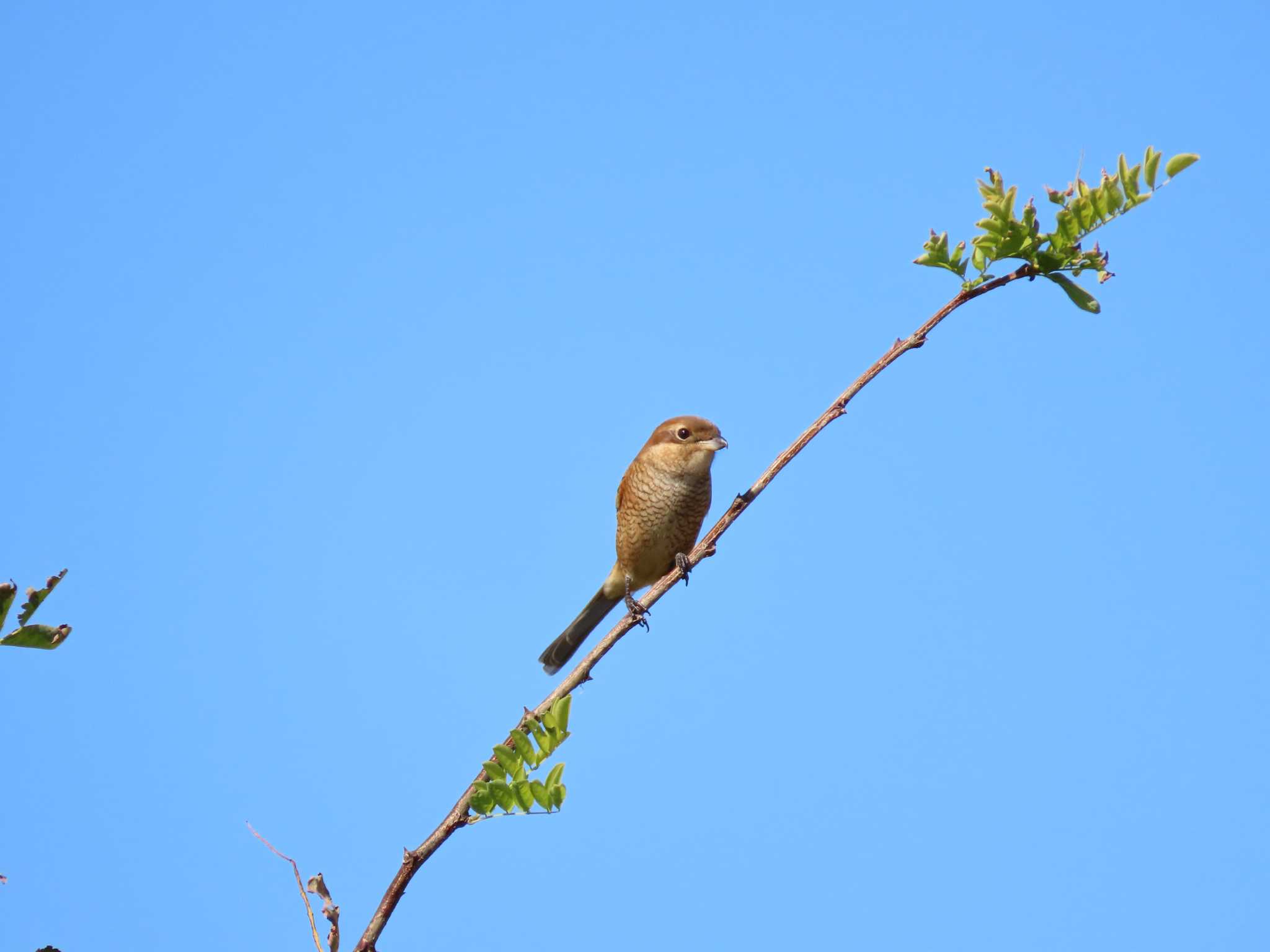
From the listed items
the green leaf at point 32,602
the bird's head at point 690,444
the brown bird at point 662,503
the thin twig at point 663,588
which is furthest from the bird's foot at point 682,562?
the green leaf at point 32,602

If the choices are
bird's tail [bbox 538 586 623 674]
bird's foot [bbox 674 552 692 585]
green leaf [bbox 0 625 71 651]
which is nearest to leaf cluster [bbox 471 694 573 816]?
green leaf [bbox 0 625 71 651]

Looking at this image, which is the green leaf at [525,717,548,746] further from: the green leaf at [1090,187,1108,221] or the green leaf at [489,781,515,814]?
the green leaf at [1090,187,1108,221]

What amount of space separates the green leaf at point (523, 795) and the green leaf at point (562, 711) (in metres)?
0.15

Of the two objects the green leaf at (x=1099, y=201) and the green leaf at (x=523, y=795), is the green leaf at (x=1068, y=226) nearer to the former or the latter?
the green leaf at (x=1099, y=201)

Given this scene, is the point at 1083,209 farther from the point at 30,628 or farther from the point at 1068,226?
the point at 30,628

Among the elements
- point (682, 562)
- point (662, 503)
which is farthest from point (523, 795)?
point (662, 503)

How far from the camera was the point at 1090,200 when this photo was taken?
293 centimetres

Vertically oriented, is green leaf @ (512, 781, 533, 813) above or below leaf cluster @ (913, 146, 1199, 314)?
below

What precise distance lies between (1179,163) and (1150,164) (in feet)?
0.28

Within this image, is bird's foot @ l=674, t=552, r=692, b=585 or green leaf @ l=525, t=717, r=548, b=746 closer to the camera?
green leaf @ l=525, t=717, r=548, b=746

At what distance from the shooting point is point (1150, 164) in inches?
114

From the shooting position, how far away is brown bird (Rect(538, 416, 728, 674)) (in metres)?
7.50

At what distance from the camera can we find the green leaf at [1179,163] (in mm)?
2911

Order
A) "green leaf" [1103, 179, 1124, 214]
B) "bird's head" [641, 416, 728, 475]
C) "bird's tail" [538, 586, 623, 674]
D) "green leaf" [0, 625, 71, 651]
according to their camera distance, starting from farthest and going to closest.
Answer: "bird's tail" [538, 586, 623, 674]
"bird's head" [641, 416, 728, 475]
"green leaf" [1103, 179, 1124, 214]
"green leaf" [0, 625, 71, 651]
